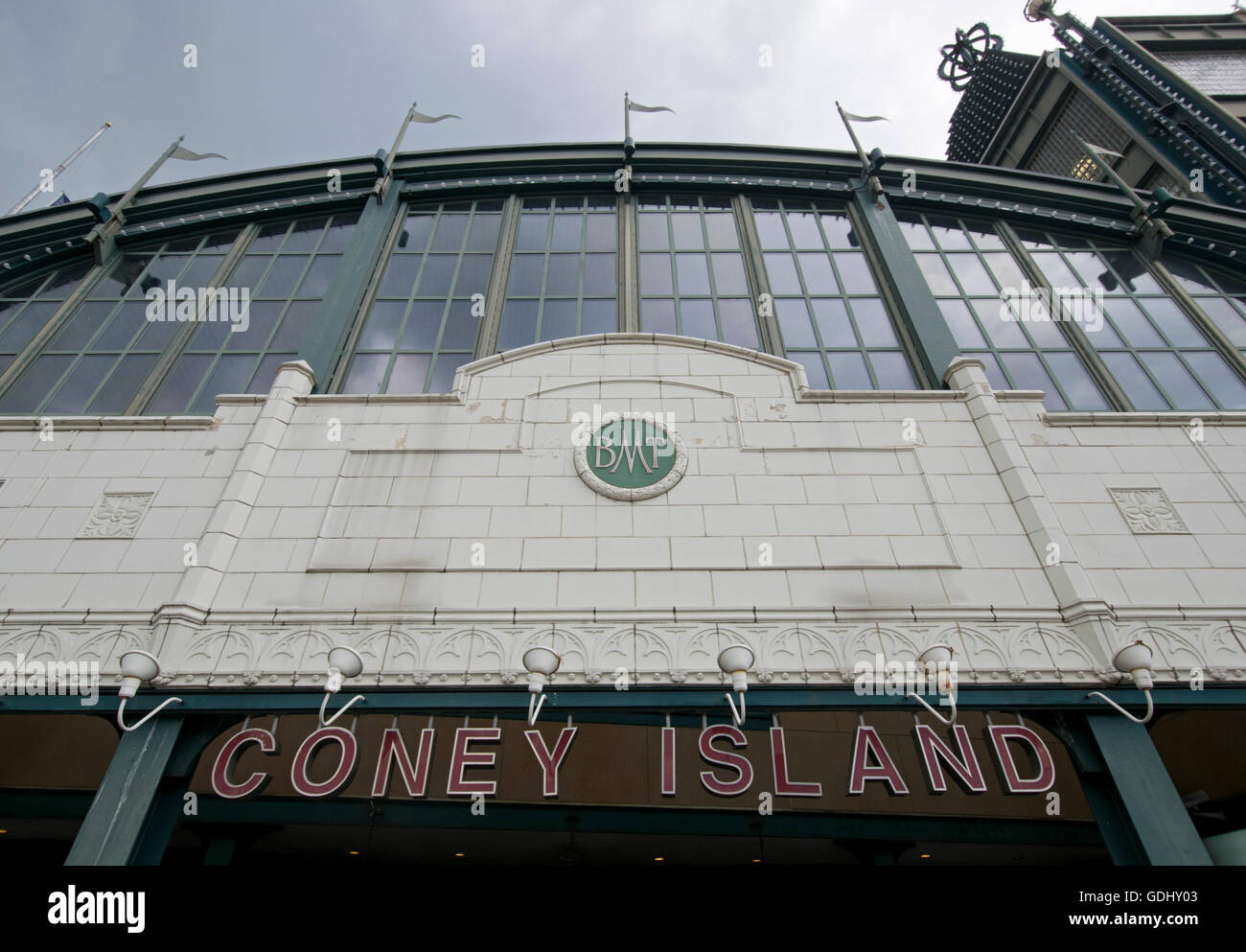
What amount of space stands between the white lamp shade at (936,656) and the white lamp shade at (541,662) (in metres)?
4.21

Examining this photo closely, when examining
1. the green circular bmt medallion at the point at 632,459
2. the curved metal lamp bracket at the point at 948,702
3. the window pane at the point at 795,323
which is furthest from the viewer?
the window pane at the point at 795,323

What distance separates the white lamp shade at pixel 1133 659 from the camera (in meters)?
7.38

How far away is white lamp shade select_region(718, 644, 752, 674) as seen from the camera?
730 centimetres

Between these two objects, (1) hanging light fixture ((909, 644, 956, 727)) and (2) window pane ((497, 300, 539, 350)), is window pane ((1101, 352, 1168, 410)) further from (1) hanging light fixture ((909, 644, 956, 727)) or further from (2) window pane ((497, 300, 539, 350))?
(2) window pane ((497, 300, 539, 350))

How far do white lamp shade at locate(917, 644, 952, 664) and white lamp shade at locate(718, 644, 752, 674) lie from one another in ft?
6.70

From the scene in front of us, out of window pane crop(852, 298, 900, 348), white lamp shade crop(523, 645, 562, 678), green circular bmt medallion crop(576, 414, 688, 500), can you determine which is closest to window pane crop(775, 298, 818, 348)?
window pane crop(852, 298, 900, 348)

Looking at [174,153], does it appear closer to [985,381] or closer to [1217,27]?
[985,381]

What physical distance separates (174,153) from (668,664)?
17.3 meters

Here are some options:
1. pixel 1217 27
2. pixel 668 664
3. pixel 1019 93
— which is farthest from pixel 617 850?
pixel 1217 27

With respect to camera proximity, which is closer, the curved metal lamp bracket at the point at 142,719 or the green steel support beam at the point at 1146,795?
the green steel support beam at the point at 1146,795

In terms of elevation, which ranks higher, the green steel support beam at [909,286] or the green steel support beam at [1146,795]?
the green steel support beam at [909,286]

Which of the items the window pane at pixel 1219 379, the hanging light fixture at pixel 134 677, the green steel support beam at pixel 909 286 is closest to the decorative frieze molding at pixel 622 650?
the hanging light fixture at pixel 134 677

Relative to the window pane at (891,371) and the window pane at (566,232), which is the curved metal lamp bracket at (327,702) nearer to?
the window pane at (891,371)
